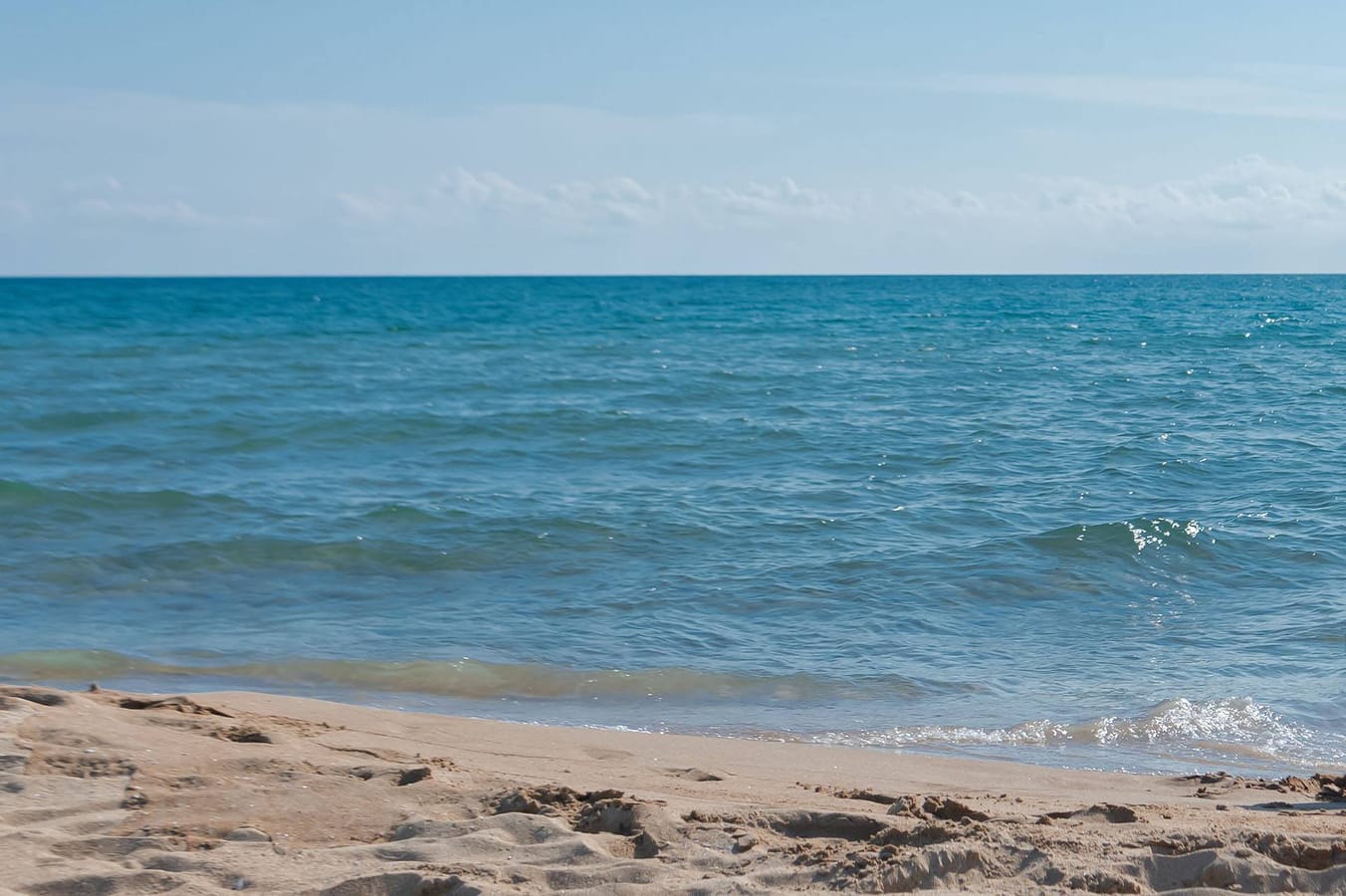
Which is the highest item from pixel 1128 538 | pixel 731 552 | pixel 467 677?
pixel 1128 538

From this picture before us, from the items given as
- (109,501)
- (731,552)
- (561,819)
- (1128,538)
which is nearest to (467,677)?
(561,819)

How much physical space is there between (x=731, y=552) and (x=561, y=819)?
5496 millimetres

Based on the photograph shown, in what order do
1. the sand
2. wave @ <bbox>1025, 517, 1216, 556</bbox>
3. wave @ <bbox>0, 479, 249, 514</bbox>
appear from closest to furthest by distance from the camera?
the sand, wave @ <bbox>1025, 517, 1216, 556</bbox>, wave @ <bbox>0, 479, 249, 514</bbox>

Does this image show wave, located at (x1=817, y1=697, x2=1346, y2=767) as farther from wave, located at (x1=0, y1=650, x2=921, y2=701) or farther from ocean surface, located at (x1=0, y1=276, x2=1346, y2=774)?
wave, located at (x1=0, y1=650, x2=921, y2=701)

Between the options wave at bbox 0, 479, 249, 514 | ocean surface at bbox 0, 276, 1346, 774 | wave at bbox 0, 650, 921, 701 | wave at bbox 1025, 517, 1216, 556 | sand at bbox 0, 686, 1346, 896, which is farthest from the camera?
wave at bbox 0, 479, 249, 514

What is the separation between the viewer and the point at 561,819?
13.1 ft

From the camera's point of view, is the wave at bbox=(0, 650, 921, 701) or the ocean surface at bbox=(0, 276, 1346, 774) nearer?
the ocean surface at bbox=(0, 276, 1346, 774)

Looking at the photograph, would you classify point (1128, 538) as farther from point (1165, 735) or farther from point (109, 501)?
point (109, 501)

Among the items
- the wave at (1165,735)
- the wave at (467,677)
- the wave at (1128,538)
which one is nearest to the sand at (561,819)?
the wave at (1165,735)

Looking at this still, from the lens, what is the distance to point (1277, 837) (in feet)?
12.1

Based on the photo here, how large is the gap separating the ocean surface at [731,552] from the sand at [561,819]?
3.56 ft

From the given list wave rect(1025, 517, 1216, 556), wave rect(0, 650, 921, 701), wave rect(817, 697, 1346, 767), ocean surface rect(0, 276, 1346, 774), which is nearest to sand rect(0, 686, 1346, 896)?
wave rect(817, 697, 1346, 767)

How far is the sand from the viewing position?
3.51 metres

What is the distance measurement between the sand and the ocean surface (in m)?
1.09
